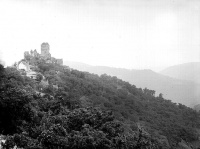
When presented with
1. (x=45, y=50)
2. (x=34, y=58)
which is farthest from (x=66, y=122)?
(x=45, y=50)

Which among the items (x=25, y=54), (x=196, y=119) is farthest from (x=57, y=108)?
(x=196, y=119)

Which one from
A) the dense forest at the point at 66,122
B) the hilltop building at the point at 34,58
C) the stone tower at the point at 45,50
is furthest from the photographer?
the stone tower at the point at 45,50

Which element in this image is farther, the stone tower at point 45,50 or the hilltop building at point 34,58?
the stone tower at point 45,50

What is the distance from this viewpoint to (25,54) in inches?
3113

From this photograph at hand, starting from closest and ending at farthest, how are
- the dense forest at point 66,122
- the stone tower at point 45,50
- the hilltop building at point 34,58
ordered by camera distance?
the dense forest at point 66,122, the hilltop building at point 34,58, the stone tower at point 45,50

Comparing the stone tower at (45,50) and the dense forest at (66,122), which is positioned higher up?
the stone tower at (45,50)

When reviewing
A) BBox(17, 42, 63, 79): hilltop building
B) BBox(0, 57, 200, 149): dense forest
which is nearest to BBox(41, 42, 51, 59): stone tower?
BBox(17, 42, 63, 79): hilltop building

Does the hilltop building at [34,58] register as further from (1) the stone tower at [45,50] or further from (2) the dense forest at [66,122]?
(2) the dense forest at [66,122]

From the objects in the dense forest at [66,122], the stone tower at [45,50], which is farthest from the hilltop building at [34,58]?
the dense forest at [66,122]

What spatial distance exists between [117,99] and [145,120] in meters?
12.0

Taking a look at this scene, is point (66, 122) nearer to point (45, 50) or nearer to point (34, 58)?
point (34, 58)

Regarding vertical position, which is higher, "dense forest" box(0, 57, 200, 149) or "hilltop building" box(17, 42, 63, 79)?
"hilltop building" box(17, 42, 63, 79)

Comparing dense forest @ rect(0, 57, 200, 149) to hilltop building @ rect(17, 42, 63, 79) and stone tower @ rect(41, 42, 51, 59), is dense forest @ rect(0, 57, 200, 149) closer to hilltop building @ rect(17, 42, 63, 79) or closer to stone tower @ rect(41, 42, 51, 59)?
hilltop building @ rect(17, 42, 63, 79)

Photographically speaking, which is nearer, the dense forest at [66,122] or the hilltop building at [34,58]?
the dense forest at [66,122]
